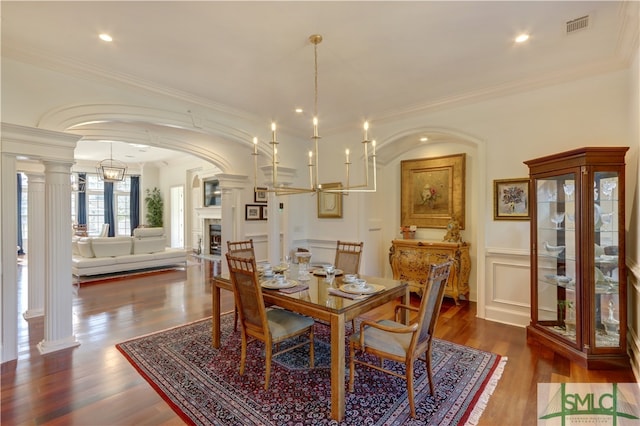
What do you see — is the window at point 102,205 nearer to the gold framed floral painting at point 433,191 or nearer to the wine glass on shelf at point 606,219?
the gold framed floral painting at point 433,191

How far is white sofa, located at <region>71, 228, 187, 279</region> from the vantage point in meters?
6.22

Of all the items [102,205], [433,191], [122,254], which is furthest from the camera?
[102,205]

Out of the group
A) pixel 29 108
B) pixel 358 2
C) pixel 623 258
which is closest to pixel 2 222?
pixel 29 108

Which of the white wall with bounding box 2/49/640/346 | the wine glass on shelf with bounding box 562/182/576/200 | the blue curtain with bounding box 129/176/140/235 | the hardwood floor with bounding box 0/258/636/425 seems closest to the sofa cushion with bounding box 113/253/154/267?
the hardwood floor with bounding box 0/258/636/425

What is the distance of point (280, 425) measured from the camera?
2012 mm

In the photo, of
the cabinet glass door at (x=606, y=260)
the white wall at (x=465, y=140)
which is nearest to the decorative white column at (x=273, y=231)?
the white wall at (x=465, y=140)

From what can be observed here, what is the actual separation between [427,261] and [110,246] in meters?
6.43

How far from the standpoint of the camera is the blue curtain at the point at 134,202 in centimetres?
1105

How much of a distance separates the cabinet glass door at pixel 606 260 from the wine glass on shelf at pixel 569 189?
7.7 inches

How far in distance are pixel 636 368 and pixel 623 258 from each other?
0.92 meters

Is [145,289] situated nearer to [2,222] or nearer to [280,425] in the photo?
[2,222]

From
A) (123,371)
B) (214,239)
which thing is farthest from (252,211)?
(123,371)

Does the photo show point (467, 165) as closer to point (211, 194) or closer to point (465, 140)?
point (465, 140)

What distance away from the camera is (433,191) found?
16.8 feet
